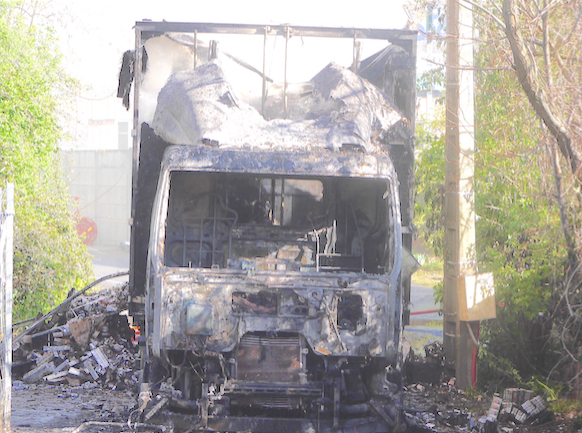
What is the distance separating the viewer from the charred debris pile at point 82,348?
7883 millimetres

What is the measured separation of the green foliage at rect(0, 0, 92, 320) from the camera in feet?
32.9

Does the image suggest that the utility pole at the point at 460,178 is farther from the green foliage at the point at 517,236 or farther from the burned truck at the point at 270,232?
the burned truck at the point at 270,232

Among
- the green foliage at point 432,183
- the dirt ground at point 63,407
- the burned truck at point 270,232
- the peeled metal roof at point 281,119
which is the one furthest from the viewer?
the green foliage at point 432,183

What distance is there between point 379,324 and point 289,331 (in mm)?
701

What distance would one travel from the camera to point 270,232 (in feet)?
21.5

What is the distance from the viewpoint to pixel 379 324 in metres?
5.25

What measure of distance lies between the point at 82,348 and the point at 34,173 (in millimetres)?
3538

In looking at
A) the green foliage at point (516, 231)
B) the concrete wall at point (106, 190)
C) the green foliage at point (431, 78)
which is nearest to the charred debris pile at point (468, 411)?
the green foliage at point (516, 231)

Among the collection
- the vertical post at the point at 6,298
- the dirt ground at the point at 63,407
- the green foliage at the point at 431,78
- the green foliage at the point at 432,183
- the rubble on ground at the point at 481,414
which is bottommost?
the dirt ground at the point at 63,407

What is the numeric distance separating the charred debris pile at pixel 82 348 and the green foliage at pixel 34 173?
140cm

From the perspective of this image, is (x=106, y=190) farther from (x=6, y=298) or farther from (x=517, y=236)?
(x=6, y=298)

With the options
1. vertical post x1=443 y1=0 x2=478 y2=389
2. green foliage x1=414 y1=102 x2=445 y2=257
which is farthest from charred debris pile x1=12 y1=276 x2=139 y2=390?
green foliage x1=414 y1=102 x2=445 y2=257

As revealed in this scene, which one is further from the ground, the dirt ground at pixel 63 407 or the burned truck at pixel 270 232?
the burned truck at pixel 270 232

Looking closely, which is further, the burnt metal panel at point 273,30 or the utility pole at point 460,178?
the utility pole at point 460,178
